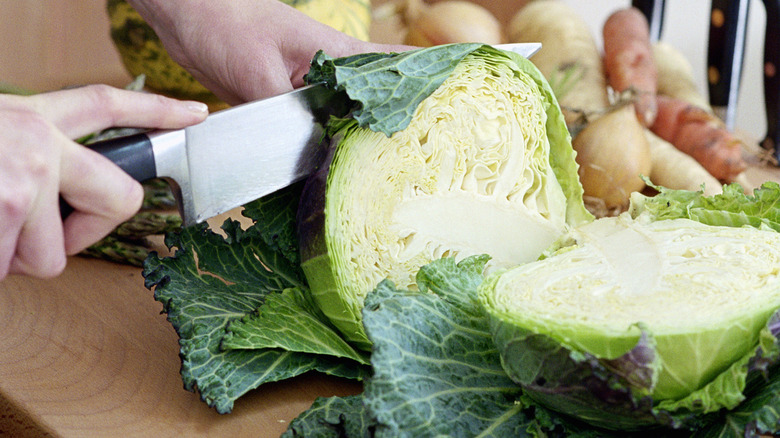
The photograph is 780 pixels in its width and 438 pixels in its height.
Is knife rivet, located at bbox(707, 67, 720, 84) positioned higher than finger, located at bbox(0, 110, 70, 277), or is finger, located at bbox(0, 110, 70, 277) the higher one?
finger, located at bbox(0, 110, 70, 277)

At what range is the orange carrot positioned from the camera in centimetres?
210

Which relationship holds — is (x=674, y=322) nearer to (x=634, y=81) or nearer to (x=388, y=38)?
(x=634, y=81)

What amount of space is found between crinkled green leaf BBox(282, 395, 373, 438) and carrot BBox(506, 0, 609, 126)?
1.40m

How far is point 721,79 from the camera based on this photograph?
2.49 metres

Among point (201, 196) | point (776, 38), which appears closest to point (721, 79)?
point (776, 38)

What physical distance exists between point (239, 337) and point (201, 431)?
0.49 ft

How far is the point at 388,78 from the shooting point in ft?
3.76

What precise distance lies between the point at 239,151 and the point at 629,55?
1693mm

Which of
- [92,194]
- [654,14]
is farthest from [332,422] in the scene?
[654,14]

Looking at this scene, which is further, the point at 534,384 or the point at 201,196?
the point at 201,196

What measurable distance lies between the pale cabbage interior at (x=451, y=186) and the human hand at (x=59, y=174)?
33 centimetres

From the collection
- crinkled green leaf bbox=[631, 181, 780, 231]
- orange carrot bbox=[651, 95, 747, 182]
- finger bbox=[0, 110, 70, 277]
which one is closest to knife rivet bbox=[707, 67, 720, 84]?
orange carrot bbox=[651, 95, 747, 182]

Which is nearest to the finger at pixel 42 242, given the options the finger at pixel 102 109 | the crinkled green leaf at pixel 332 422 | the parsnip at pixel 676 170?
the finger at pixel 102 109

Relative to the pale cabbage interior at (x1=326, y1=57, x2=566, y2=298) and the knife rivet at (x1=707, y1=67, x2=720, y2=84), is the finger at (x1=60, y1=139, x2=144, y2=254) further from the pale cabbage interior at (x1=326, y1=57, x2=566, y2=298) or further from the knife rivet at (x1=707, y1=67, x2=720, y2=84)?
the knife rivet at (x1=707, y1=67, x2=720, y2=84)
